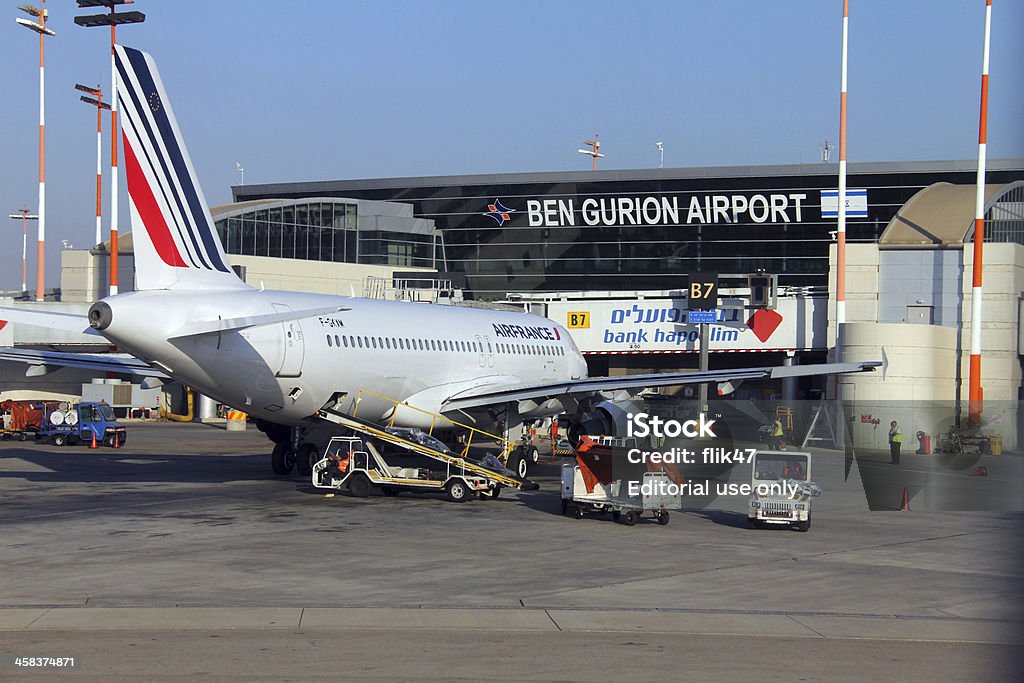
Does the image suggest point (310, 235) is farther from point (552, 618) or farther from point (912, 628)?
point (912, 628)

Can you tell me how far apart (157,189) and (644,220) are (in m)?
63.5

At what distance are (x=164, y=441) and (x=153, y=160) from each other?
78.5ft

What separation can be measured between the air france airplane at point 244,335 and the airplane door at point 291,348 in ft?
0.11

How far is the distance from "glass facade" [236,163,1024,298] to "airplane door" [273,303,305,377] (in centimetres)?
5437

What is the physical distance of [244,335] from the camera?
27688 mm

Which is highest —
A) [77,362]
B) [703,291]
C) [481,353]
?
[703,291]

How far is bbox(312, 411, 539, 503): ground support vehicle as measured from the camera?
93.8 ft

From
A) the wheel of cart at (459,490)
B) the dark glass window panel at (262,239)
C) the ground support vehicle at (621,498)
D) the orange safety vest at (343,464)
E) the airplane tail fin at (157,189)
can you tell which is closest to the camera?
the ground support vehicle at (621,498)

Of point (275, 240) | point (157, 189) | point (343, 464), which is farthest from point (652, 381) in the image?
point (275, 240)

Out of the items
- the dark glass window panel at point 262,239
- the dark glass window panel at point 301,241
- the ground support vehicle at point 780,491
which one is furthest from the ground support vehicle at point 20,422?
the ground support vehicle at point 780,491

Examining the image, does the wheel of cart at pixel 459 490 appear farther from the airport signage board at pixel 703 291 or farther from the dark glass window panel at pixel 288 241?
the dark glass window panel at pixel 288 241

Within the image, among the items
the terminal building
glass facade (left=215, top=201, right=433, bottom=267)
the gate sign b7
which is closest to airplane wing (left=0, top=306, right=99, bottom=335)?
the terminal building

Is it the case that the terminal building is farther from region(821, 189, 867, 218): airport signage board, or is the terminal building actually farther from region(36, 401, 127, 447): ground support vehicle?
region(36, 401, 127, 447): ground support vehicle

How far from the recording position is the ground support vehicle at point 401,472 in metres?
28.6
